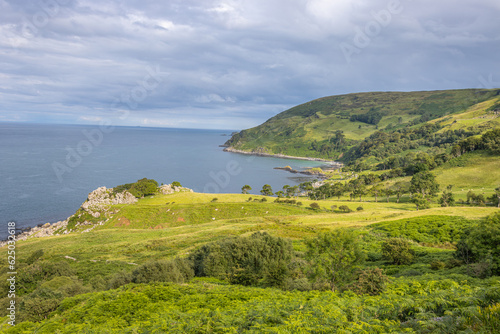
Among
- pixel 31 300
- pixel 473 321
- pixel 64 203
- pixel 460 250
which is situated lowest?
pixel 64 203

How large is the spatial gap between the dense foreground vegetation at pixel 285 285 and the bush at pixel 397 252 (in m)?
0.14

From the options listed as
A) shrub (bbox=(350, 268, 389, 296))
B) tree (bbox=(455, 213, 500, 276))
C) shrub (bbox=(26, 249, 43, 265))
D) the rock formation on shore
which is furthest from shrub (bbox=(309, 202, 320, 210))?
shrub (bbox=(26, 249, 43, 265))

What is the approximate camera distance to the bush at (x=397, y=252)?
28984 millimetres

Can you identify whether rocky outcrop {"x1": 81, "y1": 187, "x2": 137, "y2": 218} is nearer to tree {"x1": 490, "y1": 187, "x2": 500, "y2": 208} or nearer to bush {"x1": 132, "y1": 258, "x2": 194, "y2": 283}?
bush {"x1": 132, "y1": 258, "x2": 194, "y2": 283}

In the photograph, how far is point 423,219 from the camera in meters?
44.7

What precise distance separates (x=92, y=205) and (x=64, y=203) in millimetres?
40102

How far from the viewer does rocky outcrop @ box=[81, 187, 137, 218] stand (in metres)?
88.7

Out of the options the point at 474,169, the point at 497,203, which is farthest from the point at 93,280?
the point at 474,169

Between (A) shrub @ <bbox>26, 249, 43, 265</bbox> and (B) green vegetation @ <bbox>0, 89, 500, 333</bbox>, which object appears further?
(A) shrub @ <bbox>26, 249, 43, 265</bbox>

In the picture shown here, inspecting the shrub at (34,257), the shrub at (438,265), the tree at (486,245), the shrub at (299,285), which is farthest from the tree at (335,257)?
the shrub at (34,257)

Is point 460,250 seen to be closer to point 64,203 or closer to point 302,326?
point 302,326

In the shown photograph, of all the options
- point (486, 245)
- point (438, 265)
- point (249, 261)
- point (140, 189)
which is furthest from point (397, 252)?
point (140, 189)

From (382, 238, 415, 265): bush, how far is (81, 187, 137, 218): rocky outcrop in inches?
3472

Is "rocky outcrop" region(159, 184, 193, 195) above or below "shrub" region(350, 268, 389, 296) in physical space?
below
